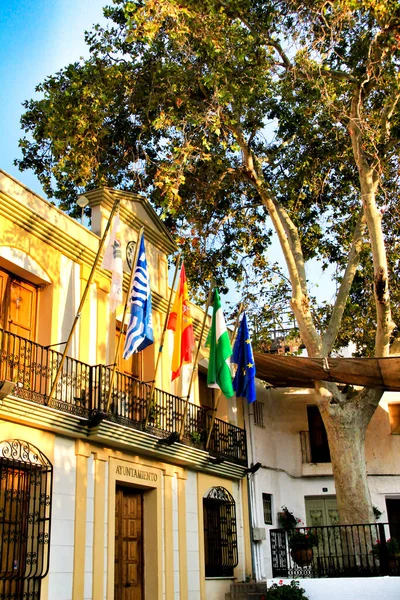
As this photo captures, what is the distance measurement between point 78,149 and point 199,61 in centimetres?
322

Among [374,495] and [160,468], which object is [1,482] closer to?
[160,468]

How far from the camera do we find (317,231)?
1941cm

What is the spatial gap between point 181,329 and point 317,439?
7948mm

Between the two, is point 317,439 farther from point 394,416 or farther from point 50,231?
point 50,231

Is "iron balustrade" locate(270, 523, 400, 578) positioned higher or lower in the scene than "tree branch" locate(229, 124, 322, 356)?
lower

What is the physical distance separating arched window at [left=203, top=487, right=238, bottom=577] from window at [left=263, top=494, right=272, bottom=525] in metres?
1.57

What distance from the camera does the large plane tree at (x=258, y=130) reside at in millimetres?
14867

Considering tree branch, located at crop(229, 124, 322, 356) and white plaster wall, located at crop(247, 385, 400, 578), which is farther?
white plaster wall, located at crop(247, 385, 400, 578)

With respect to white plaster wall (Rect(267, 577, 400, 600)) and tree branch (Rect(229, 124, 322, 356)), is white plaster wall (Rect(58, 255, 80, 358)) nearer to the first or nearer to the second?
tree branch (Rect(229, 124, 322, 356))

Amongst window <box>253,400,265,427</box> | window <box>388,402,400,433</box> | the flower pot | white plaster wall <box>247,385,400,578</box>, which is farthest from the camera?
window <box>388,402,400,433</box>

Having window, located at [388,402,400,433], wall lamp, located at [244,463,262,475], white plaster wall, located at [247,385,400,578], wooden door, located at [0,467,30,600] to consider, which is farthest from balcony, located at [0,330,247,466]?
window, located at [388,402,400,433]

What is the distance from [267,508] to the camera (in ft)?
62.1

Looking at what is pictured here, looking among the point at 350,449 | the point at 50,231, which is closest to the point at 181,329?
the point at 50,231

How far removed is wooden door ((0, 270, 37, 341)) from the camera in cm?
1197
